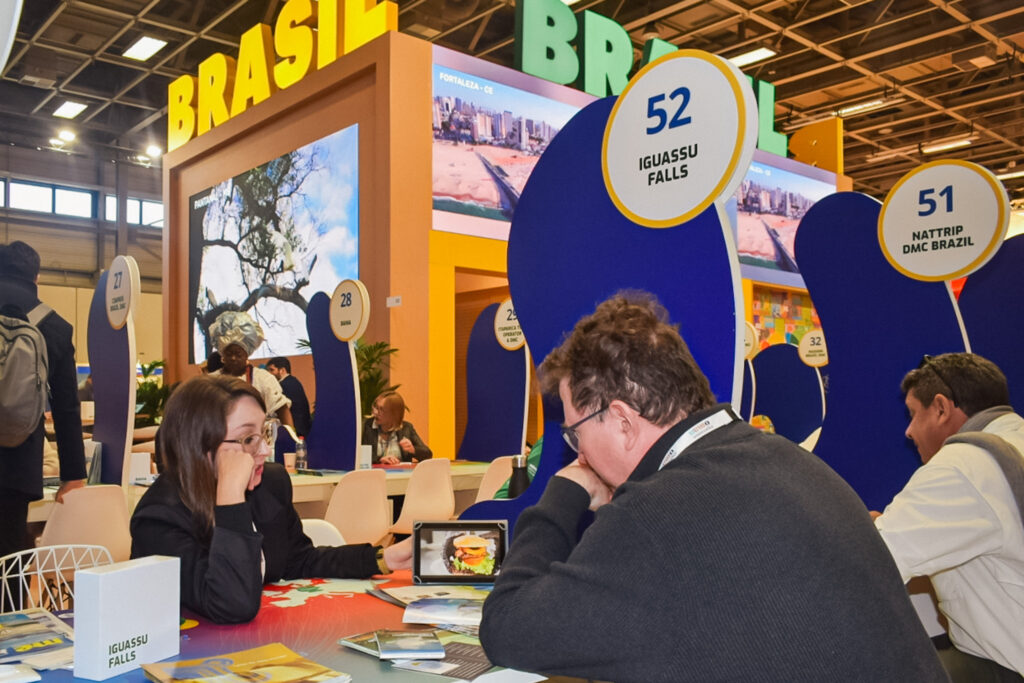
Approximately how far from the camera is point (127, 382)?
437 centimetres

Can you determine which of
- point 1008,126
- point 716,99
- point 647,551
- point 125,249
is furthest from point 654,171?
point 125,249

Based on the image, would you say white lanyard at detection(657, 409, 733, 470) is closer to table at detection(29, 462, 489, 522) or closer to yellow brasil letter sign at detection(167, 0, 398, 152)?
table at detection(29, 462, 489, 522)

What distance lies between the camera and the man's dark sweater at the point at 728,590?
3.51ft

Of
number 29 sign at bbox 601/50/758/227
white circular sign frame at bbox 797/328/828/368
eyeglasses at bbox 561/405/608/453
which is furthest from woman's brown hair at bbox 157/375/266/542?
white circular sign frame at bbox 797/328/828/368

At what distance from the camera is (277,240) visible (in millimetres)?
10055

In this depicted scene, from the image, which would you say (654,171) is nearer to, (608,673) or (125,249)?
(608,673)

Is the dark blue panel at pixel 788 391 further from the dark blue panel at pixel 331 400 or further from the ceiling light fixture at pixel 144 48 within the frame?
the ceiling light fixture at pixel 144 48

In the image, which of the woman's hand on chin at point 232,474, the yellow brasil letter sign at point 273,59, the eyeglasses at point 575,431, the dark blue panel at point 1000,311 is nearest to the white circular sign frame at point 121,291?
the woman's hand on chin at point 232,474

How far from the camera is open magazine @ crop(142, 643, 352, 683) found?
1373mm

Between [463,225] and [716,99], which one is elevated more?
[463,225]

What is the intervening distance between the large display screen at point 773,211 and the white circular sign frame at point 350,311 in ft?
26.6

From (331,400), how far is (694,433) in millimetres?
4962

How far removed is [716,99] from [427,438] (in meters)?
6.67

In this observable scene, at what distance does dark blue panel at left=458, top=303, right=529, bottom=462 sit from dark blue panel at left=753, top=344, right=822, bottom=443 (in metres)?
3.84
